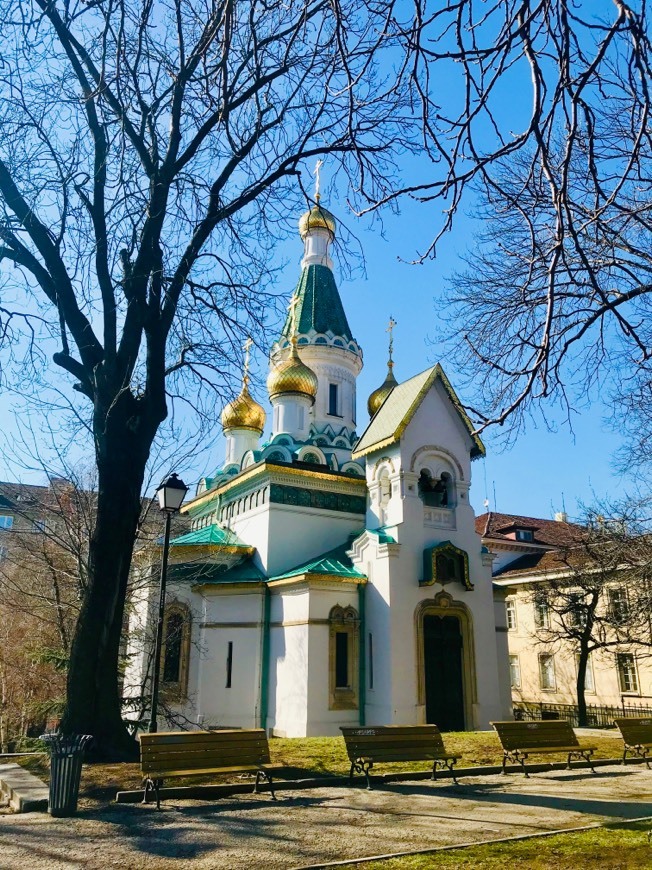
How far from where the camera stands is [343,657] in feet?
53.3

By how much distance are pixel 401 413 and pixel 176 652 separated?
855cm

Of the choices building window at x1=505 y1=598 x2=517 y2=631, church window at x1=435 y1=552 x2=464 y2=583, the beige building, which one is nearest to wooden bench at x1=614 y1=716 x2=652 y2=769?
church window at x1=435 y1=552 x2=464 y2=583

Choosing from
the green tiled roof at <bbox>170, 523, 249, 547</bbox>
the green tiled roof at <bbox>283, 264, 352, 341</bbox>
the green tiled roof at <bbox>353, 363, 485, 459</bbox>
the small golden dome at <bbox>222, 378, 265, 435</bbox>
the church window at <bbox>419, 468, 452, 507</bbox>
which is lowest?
the green tiled roof at <bbox>170, 523, 249, 547</bbox>

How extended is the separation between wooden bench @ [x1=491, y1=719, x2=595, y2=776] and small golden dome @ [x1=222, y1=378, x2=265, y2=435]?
16.5 meters

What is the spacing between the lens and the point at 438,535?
17141mm

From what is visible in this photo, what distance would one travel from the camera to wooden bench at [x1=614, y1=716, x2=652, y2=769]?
10097 mm

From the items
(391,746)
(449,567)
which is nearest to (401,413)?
(449,567)

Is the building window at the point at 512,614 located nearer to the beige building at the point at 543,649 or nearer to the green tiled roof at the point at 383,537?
the beige building at the point at 543,649

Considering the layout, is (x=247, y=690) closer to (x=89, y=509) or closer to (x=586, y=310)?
(x=89, y=509)

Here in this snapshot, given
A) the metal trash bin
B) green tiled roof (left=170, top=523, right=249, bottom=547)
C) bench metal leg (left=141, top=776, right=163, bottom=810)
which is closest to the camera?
the metal trash bin

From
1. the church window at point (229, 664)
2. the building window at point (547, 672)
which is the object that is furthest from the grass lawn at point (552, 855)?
the building window at point (547, 672)

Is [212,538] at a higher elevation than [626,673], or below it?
higher

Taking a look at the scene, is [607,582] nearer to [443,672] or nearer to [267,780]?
[443,672]

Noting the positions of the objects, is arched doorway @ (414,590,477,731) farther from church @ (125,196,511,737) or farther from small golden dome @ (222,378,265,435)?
small golden dome @ (222,378,265,435)
